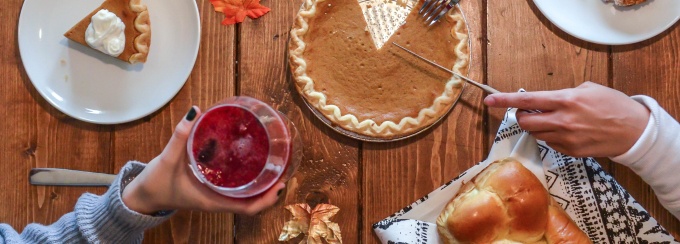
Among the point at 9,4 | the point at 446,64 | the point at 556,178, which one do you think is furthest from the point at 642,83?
the point at 9,4

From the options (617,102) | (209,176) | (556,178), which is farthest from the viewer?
(556,178)

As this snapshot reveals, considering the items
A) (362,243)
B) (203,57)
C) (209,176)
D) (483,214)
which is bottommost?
(362,243)

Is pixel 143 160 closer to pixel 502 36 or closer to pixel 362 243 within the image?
pixel 362 243

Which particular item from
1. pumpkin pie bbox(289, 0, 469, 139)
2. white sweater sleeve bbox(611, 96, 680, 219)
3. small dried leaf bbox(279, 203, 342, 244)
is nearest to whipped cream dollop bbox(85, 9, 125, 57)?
pumpkin pie bbox(289, 0, 469, 139)

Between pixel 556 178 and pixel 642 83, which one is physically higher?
pixel 642 83

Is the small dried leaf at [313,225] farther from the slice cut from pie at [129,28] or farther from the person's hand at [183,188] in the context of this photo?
the slice cut from pie at [129,28]

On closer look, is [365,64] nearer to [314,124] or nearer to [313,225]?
[314,124]

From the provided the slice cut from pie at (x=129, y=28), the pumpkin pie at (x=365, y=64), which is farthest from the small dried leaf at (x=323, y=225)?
the slice cut from pie at (x=129, y=28)
